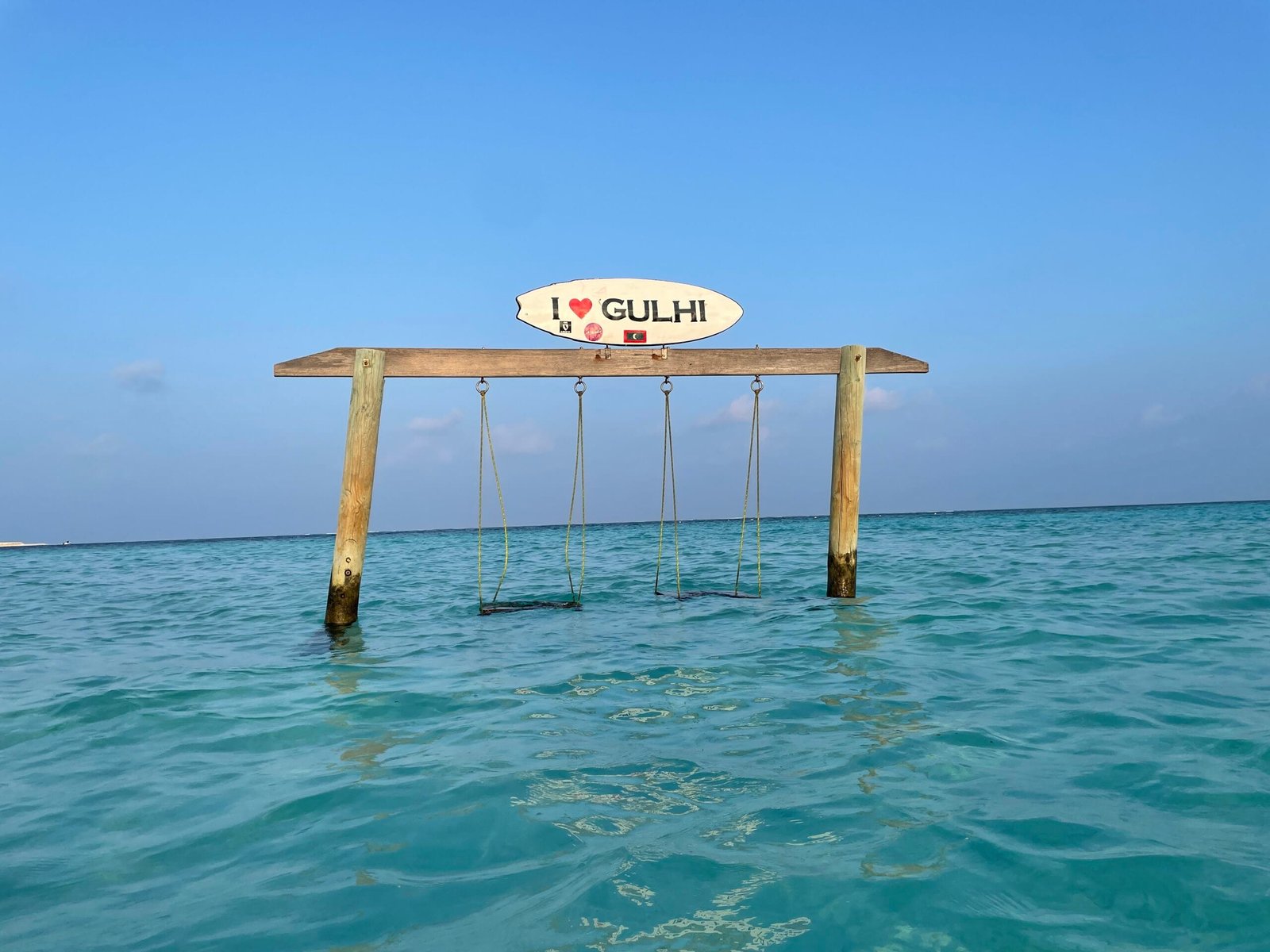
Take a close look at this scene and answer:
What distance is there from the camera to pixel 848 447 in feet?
31.1

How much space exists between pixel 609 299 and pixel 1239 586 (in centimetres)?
884

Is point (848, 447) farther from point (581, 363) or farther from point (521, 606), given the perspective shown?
point (521, 606)

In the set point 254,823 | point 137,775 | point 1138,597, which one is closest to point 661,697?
point 254,823

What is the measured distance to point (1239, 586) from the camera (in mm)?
10102

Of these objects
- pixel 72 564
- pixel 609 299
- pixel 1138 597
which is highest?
pixel 609 299

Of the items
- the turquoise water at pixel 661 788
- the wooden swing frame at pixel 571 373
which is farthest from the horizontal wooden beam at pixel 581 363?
the turquoise water at pixel 661 788

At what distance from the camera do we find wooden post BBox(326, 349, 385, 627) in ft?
28.6

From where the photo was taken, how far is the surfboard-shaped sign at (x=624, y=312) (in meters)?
9.16

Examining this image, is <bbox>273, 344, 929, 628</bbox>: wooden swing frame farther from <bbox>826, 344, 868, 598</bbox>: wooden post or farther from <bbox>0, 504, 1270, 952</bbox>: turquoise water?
<bbox>0, 504, 1270, 952</bbox>: turquoise water

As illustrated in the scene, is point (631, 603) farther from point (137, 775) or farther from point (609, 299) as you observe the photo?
point (137, 775)

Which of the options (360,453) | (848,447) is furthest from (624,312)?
(360,453)

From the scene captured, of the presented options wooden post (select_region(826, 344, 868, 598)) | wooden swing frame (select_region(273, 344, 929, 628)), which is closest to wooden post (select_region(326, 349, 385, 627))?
wooden swing frame (select_region(273, 344, 929, 628))

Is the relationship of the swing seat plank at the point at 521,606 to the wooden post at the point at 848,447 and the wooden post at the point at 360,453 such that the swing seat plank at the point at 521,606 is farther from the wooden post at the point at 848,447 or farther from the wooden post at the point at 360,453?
the wooden post at the point at 848,447

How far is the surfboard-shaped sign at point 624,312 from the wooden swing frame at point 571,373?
0.21 m
